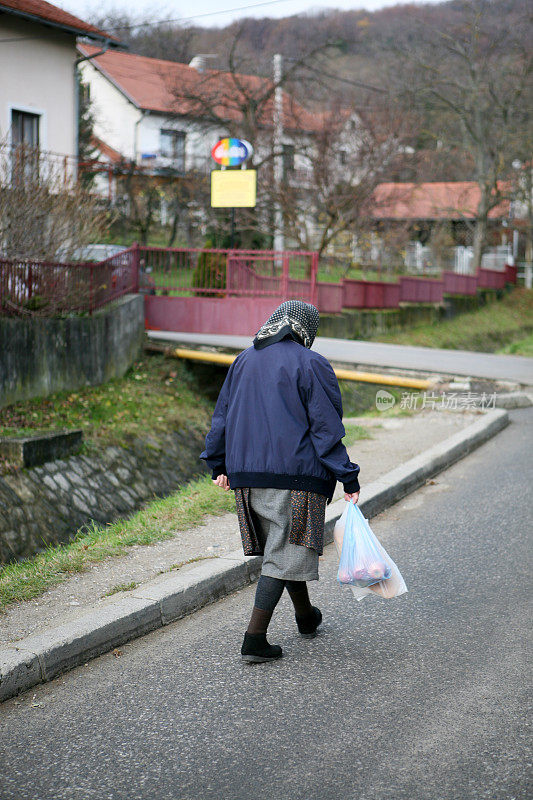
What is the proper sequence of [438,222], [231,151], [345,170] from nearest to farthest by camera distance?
1. [231,151]
2. [345,170]
3. [438,222]

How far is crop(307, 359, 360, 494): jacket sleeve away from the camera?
402cm

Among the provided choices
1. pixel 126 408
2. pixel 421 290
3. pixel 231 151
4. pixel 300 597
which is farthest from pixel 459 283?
pixel 300 597

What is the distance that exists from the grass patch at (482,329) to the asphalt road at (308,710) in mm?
19772

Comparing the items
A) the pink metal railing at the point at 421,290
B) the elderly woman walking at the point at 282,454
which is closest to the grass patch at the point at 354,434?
the elderly woman walking at the point at 282,454

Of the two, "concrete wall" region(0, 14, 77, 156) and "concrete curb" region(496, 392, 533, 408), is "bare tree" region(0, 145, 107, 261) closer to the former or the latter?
"concrete wall" region(0, 14, 77, 156)

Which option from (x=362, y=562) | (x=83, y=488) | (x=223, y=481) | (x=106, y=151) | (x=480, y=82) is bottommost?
(x=83, y=488)

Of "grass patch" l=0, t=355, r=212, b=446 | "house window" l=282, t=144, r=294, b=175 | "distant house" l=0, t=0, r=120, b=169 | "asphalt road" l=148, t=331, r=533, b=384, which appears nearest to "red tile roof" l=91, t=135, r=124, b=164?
"house window" l=282, t=144, r=294, b=175

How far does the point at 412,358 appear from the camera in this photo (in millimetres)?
17094

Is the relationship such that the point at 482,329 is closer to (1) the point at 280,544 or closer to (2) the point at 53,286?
(2) the point at 53,286

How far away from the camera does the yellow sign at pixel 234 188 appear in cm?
1778

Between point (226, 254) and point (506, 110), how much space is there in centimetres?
2276

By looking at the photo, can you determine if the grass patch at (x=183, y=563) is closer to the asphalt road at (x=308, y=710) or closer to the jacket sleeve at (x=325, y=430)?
the asphalt road at (x=308, y=710)

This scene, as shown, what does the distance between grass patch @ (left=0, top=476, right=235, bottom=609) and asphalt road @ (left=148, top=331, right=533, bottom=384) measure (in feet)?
26.0

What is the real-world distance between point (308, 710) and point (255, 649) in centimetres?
56
